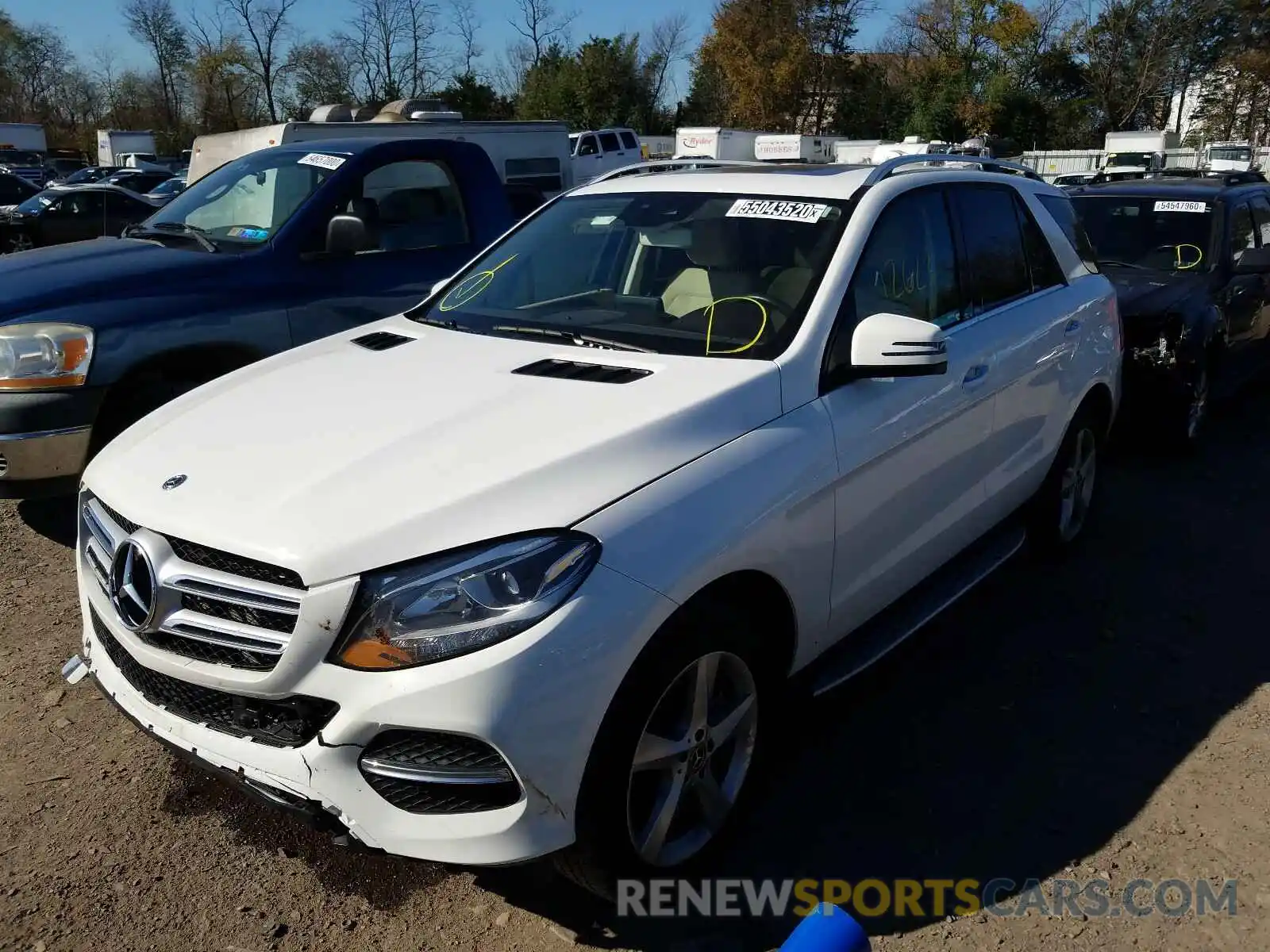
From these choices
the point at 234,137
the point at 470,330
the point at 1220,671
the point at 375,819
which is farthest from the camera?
the point at 234,137

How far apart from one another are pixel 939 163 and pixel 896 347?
145 cm

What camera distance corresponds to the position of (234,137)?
1239 cm

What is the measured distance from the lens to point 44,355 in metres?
4.54

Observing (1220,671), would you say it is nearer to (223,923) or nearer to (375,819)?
(375,819)

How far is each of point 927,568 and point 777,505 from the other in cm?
117

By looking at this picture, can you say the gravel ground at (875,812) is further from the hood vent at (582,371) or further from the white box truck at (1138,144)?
the white box truck at (1138,144)

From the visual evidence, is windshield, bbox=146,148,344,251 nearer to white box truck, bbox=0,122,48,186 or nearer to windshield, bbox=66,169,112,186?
windshield, bbox=66,169,112,186

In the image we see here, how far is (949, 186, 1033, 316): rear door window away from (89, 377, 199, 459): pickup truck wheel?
3.31m

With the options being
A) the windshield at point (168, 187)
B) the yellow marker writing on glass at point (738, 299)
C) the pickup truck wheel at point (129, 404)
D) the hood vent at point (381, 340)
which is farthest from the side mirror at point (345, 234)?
the windshield at point (168, 187)

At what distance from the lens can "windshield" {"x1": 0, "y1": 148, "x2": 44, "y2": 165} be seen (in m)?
40.5

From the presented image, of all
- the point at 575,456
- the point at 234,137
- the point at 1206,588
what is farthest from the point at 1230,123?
the point at 575,456

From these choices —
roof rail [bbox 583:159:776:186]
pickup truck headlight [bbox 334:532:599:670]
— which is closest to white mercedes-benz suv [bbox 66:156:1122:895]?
pickup truck headlight [bbox 334:532:599:670]

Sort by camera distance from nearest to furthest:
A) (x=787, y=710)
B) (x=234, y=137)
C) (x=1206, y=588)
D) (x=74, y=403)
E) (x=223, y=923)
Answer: (x=223, y=923)
(x=787, y=710)
(x=74, y=403)
(x=1206, y=588)
(x=234, y=137)

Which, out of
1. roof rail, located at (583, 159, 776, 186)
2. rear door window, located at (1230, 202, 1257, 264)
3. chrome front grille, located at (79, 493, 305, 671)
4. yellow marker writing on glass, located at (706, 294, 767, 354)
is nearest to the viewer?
chrome front grille, located at (79, 493, 305, 671)
